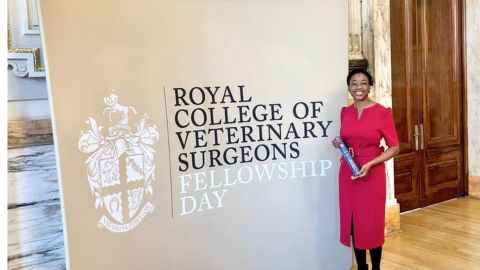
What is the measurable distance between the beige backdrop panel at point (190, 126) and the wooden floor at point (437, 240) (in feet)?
2.47

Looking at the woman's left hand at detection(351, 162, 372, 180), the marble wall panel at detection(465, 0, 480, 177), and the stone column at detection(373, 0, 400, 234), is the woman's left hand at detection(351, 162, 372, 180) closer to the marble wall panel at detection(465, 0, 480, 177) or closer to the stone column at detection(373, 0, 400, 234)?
the stone column at detection(373, 0, 400, 234)

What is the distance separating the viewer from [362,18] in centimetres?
421

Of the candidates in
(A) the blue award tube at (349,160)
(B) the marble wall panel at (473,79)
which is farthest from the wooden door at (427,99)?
(A) the blue award tube at (349,160)

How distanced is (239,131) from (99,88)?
90cm

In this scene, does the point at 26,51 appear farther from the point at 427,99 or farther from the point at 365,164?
the point at 427,99

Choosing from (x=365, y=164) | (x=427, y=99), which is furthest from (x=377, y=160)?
(x=427, y=99)

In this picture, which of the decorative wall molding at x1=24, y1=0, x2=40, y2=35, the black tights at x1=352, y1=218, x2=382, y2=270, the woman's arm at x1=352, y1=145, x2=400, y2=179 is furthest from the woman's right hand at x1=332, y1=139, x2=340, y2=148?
the decorative wall molding at x1=24, y1=0, x2=40, y2=35

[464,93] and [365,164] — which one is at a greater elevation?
[464,93]

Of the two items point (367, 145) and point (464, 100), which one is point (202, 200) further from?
point (464, 100)

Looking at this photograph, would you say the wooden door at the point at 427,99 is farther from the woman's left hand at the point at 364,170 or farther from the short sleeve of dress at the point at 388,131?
the woman's left hand at the point at 364,170

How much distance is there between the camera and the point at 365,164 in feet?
9.53

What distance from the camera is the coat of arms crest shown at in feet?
7.76

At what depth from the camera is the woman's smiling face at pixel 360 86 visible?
2.97 m

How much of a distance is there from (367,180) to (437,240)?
65.5 inches
